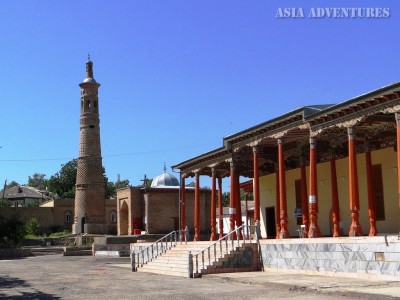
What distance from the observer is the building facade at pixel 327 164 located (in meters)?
18.0

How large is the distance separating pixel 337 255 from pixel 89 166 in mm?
40650

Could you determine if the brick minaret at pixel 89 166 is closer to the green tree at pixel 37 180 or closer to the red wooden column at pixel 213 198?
the red wooden column at pixel 213 198

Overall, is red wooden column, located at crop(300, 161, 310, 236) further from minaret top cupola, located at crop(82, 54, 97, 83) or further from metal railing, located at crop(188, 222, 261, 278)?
minaret top cupola, located at crop(82, 54, 97, 83)

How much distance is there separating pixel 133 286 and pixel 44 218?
58.1 meters

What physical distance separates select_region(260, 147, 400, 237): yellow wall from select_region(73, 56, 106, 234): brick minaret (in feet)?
91.2

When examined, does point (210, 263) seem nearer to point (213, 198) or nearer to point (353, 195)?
point (353, 195)

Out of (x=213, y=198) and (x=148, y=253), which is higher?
(x=213, y=198)

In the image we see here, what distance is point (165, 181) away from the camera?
5153 centimetres

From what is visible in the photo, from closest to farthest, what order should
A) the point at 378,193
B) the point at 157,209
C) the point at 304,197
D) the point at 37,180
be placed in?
the point at 378,193 → the point at 304,197 → the point at 157,209 → the point at 37,180

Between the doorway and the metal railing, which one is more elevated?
the doorway

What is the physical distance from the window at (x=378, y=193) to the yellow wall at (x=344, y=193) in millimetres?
166

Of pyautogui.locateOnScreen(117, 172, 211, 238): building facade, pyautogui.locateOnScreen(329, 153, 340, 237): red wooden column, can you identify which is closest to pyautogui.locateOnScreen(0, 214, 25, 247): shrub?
pyautogui.locateOnScreen(117, 172, 211, 238): building facade

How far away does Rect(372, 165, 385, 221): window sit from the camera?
73.7ft

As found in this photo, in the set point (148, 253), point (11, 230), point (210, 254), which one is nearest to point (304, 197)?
point (210, 254)
